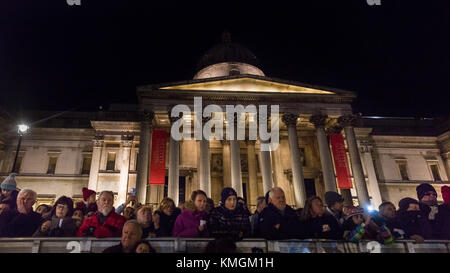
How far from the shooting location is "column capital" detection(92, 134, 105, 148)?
23.3 metres

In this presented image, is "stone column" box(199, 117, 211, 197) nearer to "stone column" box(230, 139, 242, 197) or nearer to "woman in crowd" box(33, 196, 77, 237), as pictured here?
"stone column" box(230, 139, 242, 197)

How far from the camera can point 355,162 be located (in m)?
20.0

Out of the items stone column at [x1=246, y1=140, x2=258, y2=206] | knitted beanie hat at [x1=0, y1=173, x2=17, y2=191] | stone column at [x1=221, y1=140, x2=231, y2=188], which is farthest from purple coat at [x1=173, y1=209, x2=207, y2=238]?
stone column at [x1=246, y1=140, x2=258, y2=206]

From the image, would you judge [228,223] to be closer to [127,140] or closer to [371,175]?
[127,140]

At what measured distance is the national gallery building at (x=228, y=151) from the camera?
62.6 ft

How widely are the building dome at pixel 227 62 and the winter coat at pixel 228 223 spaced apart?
25.0m

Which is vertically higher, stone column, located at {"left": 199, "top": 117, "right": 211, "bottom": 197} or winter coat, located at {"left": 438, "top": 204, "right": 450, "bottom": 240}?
stone column, located at {"left": 199, "top": 117, "right": 211, "bottom": 197}

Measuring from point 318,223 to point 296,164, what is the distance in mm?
14119

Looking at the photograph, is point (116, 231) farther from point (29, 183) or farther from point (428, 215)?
point (29, 183)

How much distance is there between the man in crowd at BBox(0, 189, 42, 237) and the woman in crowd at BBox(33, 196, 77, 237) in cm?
25
